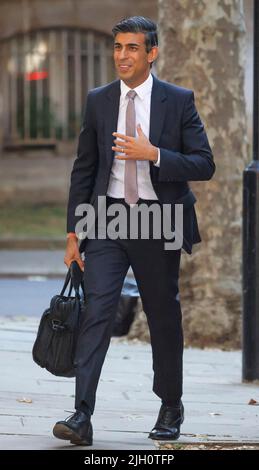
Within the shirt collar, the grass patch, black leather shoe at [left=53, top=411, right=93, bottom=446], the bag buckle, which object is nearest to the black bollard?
the shirt collar

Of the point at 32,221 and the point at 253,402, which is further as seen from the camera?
the point at 32,221

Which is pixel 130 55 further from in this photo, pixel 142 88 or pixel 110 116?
pixel 110 116

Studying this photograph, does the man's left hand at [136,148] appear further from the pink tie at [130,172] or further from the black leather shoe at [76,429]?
the black leather shoe at [76,429]

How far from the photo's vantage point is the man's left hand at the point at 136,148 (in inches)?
218

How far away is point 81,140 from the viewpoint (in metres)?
5.93

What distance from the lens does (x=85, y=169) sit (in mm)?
5910

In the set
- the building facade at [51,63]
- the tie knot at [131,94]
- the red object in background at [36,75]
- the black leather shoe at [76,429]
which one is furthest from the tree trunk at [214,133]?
the red object in background at [36,75]

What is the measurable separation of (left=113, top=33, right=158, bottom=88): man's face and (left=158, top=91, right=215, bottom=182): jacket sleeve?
0.93 feet

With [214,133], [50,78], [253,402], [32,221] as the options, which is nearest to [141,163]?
[253,402]

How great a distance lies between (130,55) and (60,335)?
4.40 feet

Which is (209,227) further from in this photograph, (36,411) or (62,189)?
(62,189)

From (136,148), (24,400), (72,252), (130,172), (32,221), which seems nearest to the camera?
(136,148)

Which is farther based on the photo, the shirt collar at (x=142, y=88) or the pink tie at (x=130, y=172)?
the shirt collar at (x=142, y=88)

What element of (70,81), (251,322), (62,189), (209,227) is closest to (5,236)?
(62,189)
